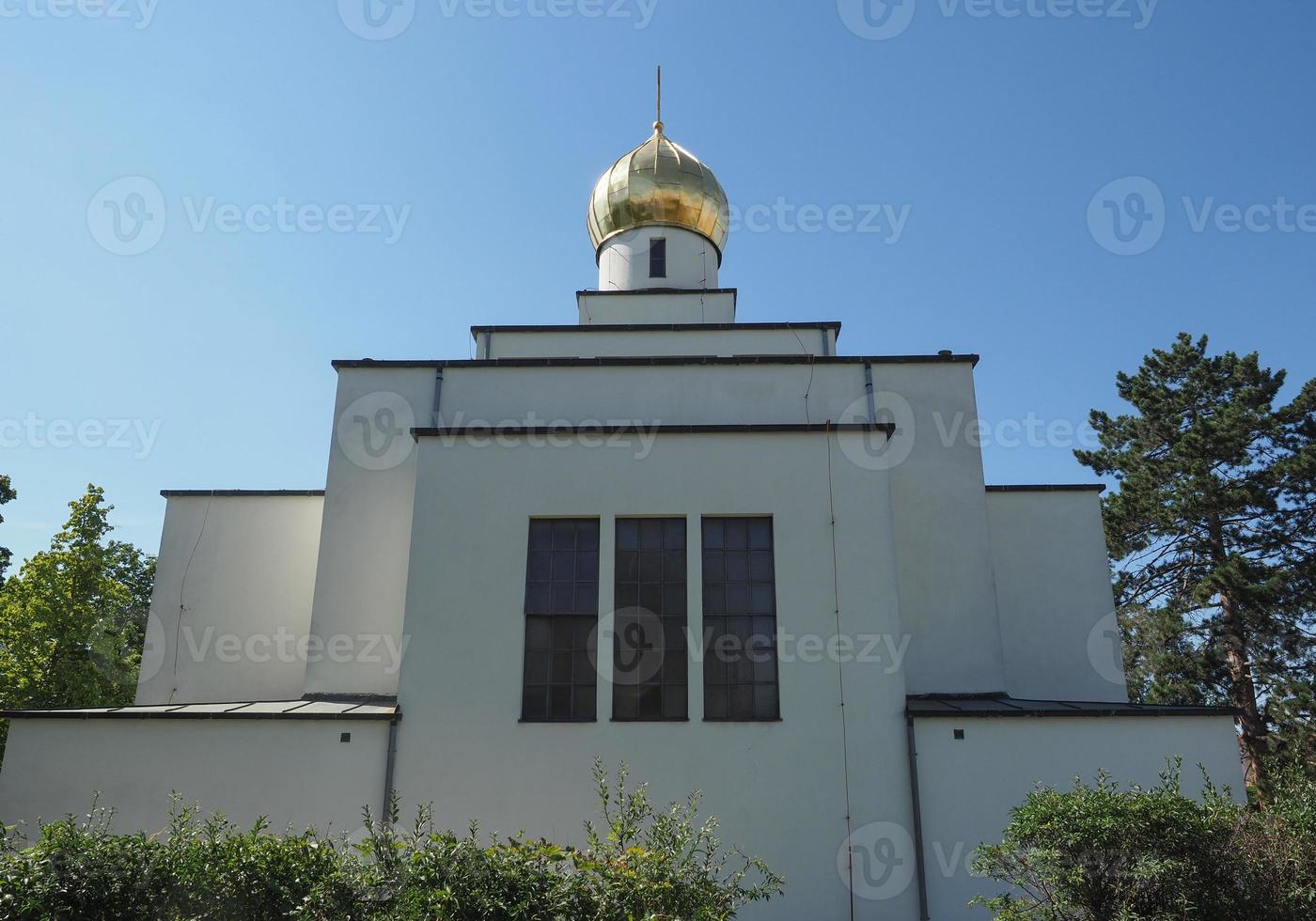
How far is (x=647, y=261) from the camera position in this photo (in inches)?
790

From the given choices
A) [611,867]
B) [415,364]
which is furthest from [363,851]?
[415,364]

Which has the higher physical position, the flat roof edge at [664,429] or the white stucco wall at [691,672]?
the flat roof edge at [664,429]

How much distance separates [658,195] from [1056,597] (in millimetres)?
11410

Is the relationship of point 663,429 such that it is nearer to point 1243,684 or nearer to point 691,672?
point 691,672

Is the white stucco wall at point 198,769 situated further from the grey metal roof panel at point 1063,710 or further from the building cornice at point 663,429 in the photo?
the grey metal roof panel at point 1063,710

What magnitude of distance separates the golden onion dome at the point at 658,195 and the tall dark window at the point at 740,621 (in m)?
9.41

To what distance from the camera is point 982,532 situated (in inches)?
575

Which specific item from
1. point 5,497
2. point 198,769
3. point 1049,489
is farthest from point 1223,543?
point 5,497

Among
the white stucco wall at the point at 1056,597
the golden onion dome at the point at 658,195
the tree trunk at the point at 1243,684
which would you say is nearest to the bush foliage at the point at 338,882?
the white stucco wall at the point at 1056,597

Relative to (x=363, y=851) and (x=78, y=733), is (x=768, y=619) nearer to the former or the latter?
(x=363, y=851)

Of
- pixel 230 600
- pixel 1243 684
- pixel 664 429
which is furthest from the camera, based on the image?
pixel 1243 684

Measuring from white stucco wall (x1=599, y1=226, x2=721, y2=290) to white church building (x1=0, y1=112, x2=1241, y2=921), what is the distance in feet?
17.0

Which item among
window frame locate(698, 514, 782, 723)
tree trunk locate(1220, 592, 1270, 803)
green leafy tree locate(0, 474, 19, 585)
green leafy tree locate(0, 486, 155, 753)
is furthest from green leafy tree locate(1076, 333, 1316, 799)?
green leafy tree locate(0, 474, 19, 585)

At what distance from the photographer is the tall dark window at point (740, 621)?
12.2 metres
